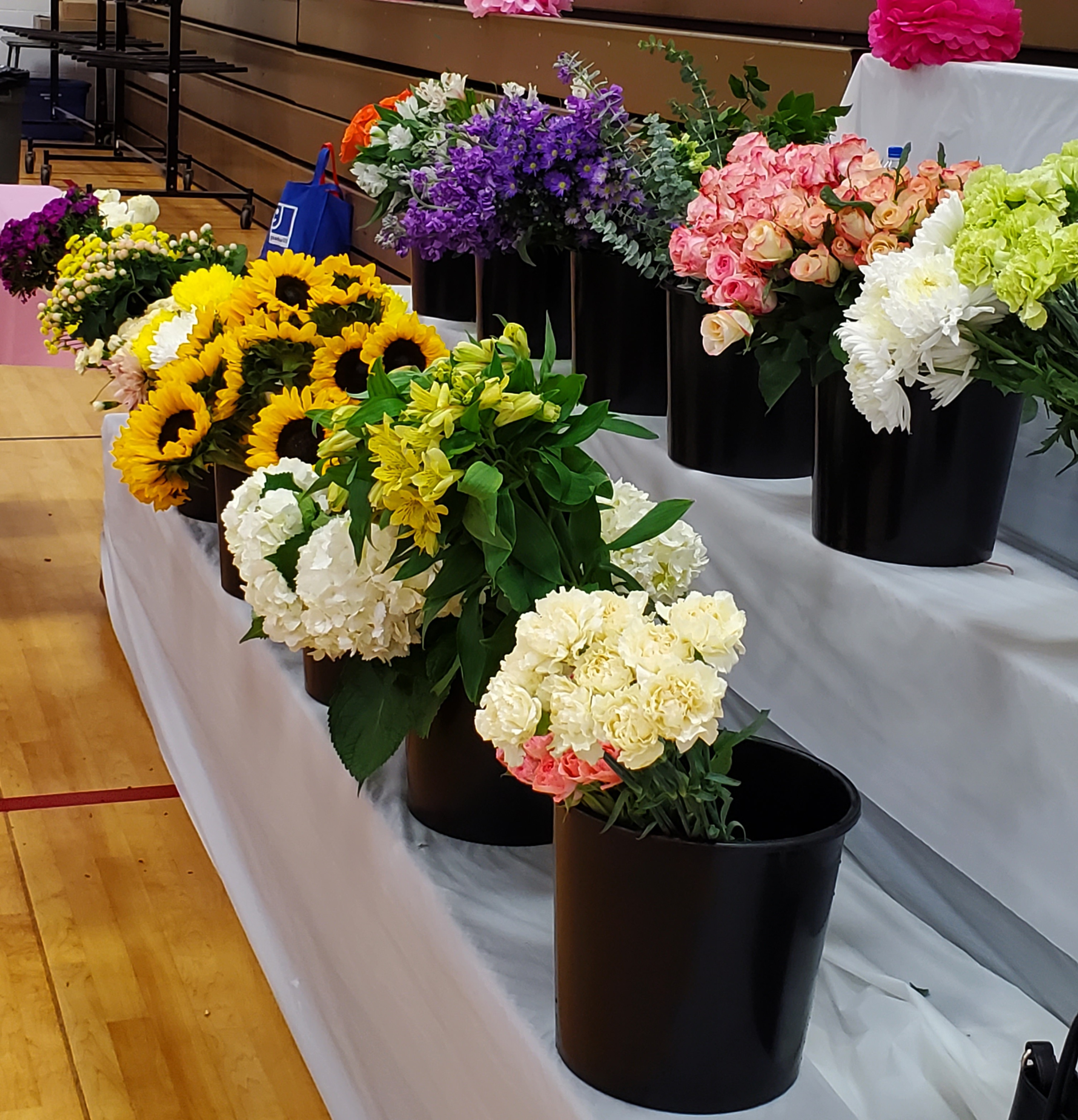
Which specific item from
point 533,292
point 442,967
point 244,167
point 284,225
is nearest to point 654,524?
point 442,967

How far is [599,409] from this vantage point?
1087mm

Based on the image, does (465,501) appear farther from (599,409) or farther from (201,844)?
(201,844)

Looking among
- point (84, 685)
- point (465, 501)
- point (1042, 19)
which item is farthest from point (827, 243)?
point (84, 685)

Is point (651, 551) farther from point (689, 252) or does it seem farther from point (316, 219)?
point (316, 219)

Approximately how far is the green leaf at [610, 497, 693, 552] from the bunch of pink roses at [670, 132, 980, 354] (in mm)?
238

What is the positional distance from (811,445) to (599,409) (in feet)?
1.53

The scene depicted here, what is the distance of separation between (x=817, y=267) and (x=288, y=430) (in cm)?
67

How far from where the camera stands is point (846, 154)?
1.23 metres

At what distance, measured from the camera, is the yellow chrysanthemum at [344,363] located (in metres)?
1.69

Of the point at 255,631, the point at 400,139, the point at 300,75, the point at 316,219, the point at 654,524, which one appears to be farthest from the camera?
the point at 300,75

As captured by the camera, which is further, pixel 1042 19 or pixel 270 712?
pixel 1042 19

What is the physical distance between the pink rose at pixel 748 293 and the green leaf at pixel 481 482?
360 millimetres

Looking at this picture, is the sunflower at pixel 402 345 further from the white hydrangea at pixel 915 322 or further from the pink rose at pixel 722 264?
the white hydrangea at pixel 915 322

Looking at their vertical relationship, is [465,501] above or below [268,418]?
above
